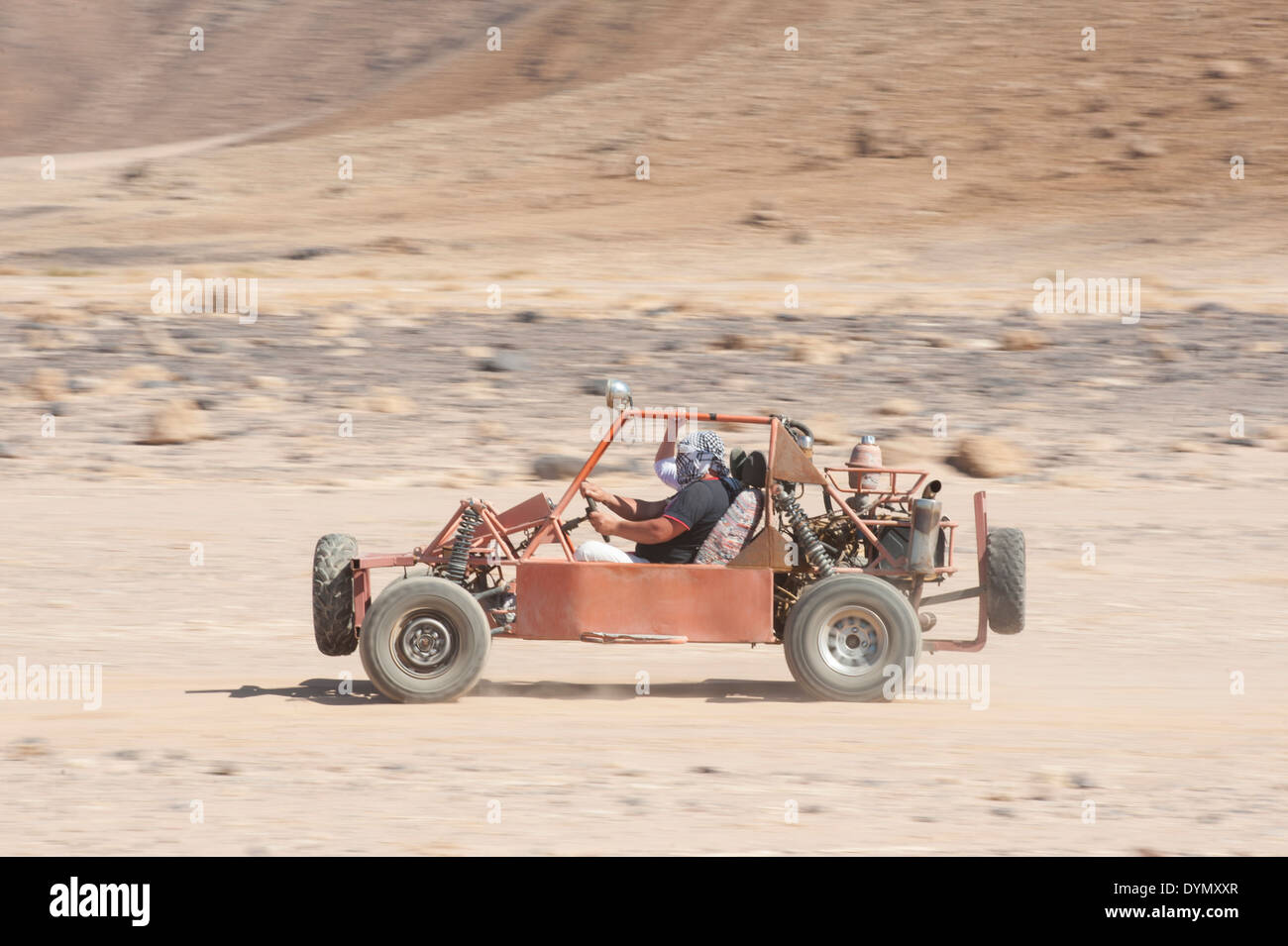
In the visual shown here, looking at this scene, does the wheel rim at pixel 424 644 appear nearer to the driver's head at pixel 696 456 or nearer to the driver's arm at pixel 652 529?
the driver's arm at pixel 652 529

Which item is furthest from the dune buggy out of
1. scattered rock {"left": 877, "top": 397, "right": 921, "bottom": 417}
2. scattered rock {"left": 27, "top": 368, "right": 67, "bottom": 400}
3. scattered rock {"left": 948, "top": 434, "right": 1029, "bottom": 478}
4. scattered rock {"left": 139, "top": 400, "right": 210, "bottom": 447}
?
scattered rock {"left": 27, "top": 368, "right": 67, "bottom": 400}

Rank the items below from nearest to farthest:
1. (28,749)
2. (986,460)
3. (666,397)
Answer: (28,749)
(986,460)
(666,397)

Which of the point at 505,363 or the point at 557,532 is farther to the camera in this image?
the point at 505,363

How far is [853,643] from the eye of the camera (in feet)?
27.5

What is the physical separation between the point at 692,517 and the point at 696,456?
0.31 m

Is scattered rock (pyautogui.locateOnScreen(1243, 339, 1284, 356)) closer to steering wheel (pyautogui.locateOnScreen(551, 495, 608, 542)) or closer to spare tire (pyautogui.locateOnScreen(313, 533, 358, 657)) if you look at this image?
steering wheel (pyautogui.locateOnScreen(551, 495, 608, 542))

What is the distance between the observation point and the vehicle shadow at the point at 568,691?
8812 millimetres

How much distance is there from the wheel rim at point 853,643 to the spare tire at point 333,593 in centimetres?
228

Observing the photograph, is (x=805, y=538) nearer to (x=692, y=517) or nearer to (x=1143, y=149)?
(x=692, y=517)

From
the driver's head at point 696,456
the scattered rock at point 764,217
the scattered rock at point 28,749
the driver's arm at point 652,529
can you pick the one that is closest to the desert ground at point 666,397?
the scattered rock at point 28,749

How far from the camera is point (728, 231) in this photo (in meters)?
36.0

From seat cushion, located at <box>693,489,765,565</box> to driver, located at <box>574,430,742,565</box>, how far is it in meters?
0.08

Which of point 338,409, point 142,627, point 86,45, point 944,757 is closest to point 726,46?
point 86,45

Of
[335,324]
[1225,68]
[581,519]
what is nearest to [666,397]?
[335,324]
